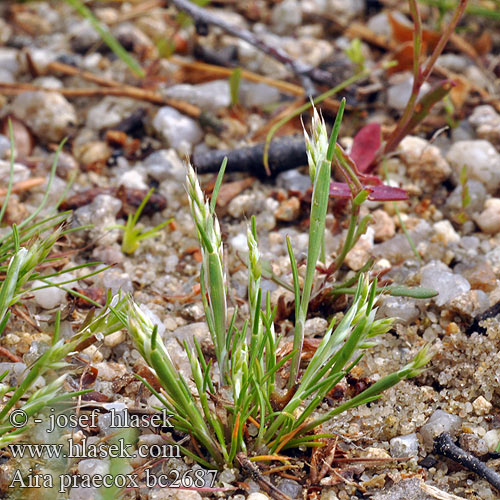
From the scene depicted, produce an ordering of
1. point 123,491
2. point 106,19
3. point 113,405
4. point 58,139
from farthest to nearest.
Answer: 1. point 106,19
2. point 58,139
3. point 113,405
4. point 123,491

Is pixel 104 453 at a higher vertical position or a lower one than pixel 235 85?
lower

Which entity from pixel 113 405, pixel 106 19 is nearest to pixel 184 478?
pixel 113 405

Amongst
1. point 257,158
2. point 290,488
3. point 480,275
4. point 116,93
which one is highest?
point 116,93

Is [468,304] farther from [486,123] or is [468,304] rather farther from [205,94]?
[205,94]

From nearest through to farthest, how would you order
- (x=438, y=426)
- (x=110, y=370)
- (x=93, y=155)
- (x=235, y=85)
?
1. (x=438, y=426)
2. (x=110, y=370)
3. (x=93, y=155)
4. (x=235, y=85)

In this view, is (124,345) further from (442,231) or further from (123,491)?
(442,231)

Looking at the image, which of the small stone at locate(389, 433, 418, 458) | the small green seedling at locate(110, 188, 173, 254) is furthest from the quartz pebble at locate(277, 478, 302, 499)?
the small green seedling at locate(110, 188, 173, 254)

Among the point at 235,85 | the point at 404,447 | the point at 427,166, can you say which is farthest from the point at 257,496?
the point at 235,85

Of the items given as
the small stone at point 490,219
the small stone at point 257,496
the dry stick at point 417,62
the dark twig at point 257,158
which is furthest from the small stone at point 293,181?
the small stone at point 257,496
